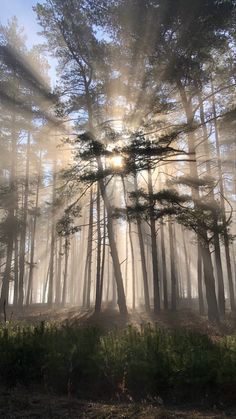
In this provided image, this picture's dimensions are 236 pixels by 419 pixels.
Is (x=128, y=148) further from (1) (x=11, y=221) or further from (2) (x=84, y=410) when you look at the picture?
(1) (x=11, y=221)

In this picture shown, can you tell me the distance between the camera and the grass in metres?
6.31

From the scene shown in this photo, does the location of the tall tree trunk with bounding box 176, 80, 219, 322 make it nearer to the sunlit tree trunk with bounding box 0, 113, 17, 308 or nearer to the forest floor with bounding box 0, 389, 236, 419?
the forest floor with bounding box 0, 389, 236, 419

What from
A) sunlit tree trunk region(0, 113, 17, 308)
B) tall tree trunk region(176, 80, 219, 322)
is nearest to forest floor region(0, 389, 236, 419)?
tall tree trunk region(176, 80, 219, 322)

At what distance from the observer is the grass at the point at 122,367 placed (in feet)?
20.7

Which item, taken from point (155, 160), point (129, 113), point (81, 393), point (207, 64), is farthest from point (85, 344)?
point (207, 64)

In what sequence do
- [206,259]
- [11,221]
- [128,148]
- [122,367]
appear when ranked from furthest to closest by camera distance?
[11,221] < [206,259] < [128,148] < [122,367]

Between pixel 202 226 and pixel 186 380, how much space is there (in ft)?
29.8

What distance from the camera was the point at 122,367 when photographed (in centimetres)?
664

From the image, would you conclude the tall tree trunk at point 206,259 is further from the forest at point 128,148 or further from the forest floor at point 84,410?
the forest floor at point 84,410

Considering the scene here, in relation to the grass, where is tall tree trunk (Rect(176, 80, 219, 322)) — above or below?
above

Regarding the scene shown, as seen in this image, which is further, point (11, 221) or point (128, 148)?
point (11, 221)

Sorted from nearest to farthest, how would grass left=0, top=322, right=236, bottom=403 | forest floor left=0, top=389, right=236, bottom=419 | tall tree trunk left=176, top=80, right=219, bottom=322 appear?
1. forest floor left=0, top=389, right=236, bottom=419
2. grass left=0, top=322, right=236, bottom=403
3. tall tree trunk left=176, top=80, right=219, bottom=322

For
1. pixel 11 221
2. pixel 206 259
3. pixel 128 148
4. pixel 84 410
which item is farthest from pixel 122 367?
pixel 11 221

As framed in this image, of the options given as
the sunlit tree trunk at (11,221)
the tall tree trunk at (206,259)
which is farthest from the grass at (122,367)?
the sunlit tree trunk at (11,221)
